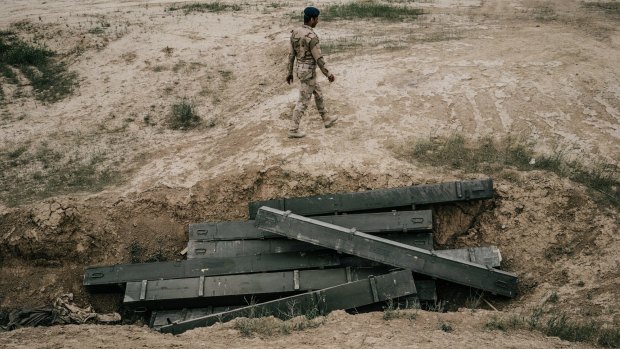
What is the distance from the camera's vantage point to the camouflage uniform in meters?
7.32

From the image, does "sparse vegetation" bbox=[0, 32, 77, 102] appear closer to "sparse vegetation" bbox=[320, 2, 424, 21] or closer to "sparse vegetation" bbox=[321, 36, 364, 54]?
"sparse vegetation" bbox=[321, 36, 364, 54]

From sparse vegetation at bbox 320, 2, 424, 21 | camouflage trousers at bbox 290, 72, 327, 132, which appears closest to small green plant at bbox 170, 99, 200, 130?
camouflage trousers at bbox 290, 72, 327, 132

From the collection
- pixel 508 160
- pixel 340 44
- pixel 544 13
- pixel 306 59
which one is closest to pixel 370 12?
pixel 340 44

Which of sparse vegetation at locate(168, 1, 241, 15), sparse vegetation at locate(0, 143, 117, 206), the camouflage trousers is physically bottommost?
sparse vegetation at locate(0, 143, 117, 206)

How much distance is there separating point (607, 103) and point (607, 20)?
5754mm

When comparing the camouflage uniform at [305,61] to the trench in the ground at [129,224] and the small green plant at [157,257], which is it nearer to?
the trench in the ground at [129,224]

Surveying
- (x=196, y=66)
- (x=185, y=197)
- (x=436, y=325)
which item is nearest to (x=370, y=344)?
(x=436, y=325)

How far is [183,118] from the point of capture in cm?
935

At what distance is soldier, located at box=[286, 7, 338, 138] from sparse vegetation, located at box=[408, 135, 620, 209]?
1.87 metres

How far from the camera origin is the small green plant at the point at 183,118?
925 centimetres

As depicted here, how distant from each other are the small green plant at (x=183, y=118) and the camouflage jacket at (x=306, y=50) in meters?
2.66

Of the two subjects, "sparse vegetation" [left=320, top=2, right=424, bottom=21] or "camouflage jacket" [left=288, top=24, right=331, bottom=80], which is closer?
"camouflage jacket" [left=288, top=24, right=331, bottom=80]

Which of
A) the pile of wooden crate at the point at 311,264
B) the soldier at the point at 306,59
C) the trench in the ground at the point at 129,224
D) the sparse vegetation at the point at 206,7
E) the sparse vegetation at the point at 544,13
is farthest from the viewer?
the sparse vegetation at the point at 206,7

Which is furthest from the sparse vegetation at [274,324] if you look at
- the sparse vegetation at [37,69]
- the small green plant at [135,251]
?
the sparse vegetation at [37,69]
